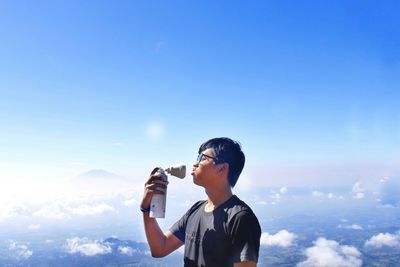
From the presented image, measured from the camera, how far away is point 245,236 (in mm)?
3383

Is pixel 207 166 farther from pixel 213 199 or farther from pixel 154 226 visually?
pixel 154 226

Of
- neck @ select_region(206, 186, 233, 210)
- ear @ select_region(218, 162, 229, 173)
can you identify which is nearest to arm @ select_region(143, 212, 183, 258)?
neck @ select_region(206, 186, 233, 210)

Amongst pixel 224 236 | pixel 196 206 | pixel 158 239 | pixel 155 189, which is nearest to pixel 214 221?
pixel 224 236

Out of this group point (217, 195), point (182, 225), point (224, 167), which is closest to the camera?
point (217, 195)

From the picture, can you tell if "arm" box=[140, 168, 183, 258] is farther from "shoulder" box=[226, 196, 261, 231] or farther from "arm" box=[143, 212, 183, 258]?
"shoulder" box=[226, 196, 261, 231]

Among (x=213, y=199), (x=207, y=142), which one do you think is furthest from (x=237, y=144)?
(x=213, y=199)

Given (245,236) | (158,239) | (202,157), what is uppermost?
(202,157)

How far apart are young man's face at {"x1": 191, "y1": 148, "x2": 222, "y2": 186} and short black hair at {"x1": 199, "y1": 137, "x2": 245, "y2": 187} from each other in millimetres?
78

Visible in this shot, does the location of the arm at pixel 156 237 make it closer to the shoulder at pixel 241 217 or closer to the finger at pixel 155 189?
the finger at pixel 155 189

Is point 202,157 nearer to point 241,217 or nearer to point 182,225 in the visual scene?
point 182,225

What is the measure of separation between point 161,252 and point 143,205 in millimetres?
698

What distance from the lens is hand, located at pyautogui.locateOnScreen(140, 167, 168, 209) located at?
4.40 metres

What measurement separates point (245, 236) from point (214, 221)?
0.49 metres

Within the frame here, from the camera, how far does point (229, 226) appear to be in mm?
3520
